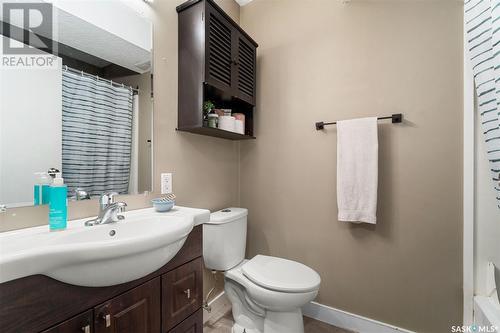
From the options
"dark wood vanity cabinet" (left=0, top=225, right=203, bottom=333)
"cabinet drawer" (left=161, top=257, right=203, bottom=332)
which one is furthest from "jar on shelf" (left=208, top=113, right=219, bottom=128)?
"cabinet drawer" (left=161, top=257, right=203, bottom=332)

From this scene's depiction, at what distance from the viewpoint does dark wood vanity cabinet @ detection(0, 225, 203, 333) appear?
0.50 meters

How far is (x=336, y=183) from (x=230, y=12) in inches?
62.0

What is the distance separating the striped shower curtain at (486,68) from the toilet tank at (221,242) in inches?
50.6

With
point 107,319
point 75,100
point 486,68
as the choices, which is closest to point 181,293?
point 107,319

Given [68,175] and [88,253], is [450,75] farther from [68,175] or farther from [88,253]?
[68,175]

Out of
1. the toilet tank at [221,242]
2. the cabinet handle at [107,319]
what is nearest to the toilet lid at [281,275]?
the toilet tank at [221,242]

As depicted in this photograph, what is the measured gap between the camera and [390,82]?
1353 mm

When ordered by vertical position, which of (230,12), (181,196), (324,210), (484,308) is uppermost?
(230,12)

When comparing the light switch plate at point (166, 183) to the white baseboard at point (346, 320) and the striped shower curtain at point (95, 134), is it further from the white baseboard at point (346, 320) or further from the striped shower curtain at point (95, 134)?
the white baseboard at point (346, 320)

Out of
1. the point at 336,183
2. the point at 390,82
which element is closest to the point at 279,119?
the point at 336,183

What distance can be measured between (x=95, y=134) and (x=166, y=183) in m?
0.43

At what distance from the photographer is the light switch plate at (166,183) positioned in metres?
1.26

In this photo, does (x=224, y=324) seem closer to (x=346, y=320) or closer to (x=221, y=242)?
(x=221, y=242)

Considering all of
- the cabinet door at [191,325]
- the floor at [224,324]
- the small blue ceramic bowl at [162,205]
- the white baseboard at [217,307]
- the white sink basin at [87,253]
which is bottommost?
the floor at [224,324]
